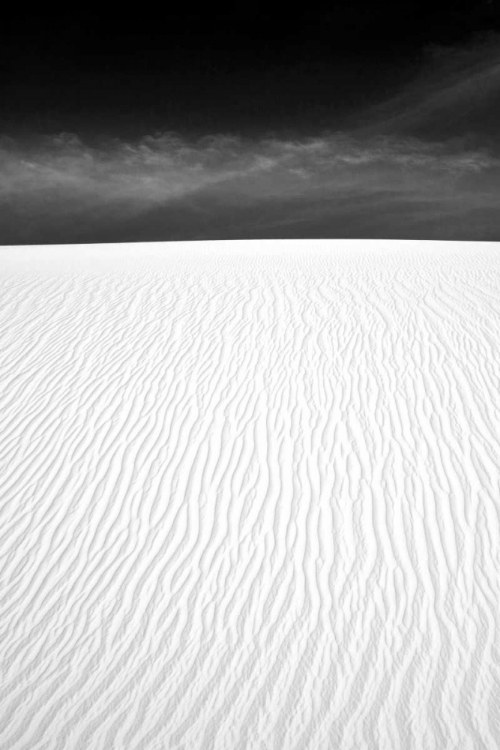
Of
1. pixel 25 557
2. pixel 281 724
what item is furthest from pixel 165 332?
pixel 281 724

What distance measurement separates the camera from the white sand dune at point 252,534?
12.1 ft

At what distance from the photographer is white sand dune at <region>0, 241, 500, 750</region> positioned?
3.68m

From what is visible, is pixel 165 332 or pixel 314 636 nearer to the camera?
pixel 314 636

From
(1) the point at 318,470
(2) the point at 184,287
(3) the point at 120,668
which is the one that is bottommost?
(3) the point at 120,668

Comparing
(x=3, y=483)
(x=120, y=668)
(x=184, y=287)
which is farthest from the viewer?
(x=184, y=287)

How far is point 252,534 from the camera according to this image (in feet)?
17.0

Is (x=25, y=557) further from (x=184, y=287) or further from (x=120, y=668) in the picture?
(x=184, y=287)

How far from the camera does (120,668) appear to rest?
3969 millimetres

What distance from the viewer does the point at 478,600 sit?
439 centimetres

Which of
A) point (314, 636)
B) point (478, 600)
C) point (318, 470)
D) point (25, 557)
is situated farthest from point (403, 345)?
point (25, 557)

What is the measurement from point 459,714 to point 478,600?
1024 millimetres

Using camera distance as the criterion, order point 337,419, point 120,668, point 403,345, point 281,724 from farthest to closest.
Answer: point 403,345 < point 337,419 < point 120,668 < point 281,724

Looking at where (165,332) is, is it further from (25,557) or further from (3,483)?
(25,557)

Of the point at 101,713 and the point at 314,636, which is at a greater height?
the point at 314,636
